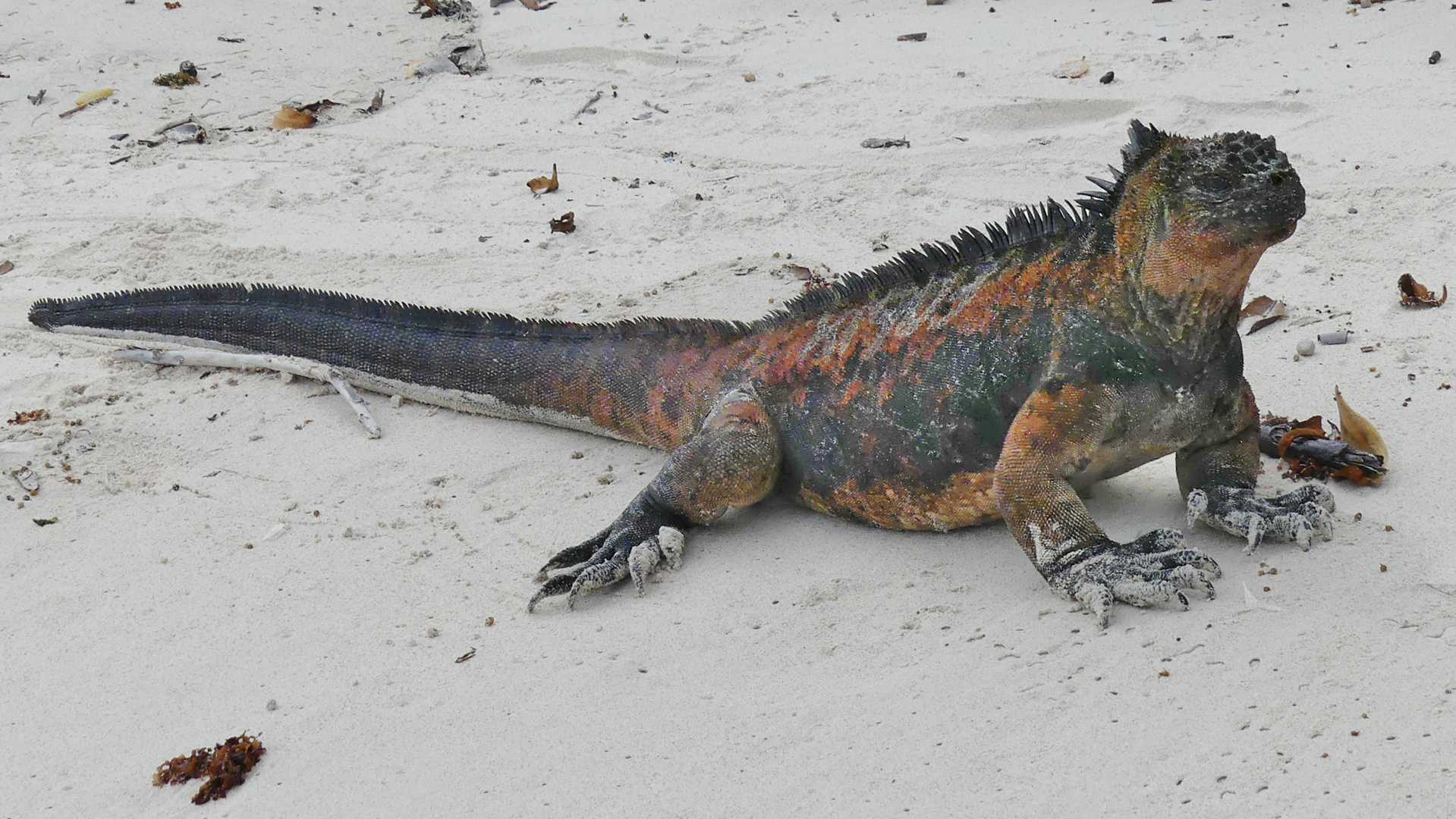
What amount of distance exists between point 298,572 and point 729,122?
12.7 ft

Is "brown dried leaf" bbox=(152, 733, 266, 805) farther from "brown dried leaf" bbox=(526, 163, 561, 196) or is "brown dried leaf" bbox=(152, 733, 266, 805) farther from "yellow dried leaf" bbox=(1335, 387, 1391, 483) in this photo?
"brown dried leaf" bbox=(526, 163, 561, 196)

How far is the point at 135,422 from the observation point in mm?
4523

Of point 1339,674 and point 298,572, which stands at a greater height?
point 1339,674

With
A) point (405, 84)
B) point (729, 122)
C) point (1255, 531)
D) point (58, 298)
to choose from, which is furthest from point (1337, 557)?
point (405, 84)

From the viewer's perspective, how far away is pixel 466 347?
441cm

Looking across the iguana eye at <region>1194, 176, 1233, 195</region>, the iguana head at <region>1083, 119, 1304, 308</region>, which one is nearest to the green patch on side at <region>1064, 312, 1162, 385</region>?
the iguana head at <region>1083, 119, 1304, 308</region>

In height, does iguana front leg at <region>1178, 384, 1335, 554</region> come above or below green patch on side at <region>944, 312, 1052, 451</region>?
below

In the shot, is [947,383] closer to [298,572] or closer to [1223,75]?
[298,572]

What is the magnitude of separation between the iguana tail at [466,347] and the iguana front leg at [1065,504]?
103 centimetres

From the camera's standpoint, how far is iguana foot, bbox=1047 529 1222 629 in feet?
9.29

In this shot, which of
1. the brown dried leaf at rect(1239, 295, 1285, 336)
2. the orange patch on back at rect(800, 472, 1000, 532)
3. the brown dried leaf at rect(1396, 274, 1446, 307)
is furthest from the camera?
the brown dried leaf at rect(1239, 295, 1285, 336)

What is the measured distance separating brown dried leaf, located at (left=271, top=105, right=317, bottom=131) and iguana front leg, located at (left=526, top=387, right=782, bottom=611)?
14.9 ft

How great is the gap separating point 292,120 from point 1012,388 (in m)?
5.34

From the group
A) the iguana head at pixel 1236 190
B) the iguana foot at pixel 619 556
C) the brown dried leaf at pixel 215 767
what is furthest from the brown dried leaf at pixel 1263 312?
the brown dried leaf at pixel 215 767
